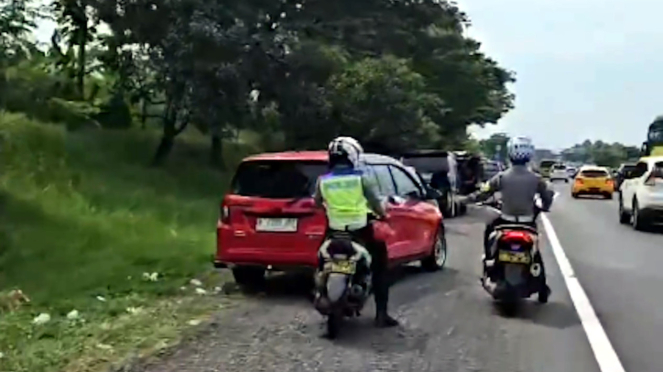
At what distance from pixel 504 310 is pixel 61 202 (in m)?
8.64

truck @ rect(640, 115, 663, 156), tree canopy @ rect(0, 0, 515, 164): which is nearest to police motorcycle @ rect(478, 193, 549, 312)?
tree canopy @ rect(0, 0, 515, 164)

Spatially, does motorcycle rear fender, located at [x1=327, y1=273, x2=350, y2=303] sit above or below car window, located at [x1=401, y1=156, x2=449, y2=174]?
below

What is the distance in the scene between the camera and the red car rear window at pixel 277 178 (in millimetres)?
10898

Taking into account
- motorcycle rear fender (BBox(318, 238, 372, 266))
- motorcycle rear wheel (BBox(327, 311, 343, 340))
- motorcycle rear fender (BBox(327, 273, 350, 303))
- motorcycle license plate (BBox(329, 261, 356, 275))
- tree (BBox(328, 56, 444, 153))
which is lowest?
motorcycle rear wheel (BBox(327, 311, 343, 340))

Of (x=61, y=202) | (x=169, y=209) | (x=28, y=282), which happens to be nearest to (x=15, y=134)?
(x=61, y=202)

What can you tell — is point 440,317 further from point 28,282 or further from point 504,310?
point 28,282

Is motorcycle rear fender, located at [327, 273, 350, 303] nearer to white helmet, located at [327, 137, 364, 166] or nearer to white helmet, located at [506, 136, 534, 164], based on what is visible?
white helmet, located at [327, 137, 364, 166]

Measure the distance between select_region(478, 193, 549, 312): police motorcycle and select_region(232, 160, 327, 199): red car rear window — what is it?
208cm

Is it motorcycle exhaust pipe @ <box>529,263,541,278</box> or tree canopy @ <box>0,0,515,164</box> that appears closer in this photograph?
motorcycle exhaust pipe @ <box>529,263,541,278</box>

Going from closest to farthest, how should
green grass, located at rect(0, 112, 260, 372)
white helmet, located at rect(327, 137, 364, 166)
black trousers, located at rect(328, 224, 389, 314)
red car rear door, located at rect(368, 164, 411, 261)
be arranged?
green grass, located at rect(0, 112, 260, 372), white helmet, located at rect(327, 137, 364, 166), black trousers, located at rect(328, 224, 389, 314), red car rear door, located at rect(368, 164, 411, 261)

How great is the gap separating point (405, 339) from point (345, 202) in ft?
4.38

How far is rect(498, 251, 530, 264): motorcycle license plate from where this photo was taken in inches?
393

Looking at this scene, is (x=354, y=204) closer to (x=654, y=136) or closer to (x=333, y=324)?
(x=333, y=324)

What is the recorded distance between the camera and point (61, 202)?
639 inches
